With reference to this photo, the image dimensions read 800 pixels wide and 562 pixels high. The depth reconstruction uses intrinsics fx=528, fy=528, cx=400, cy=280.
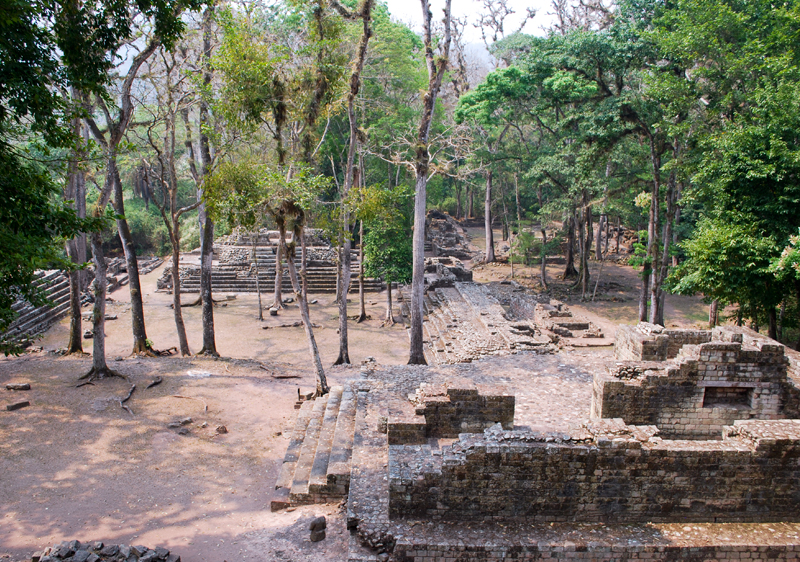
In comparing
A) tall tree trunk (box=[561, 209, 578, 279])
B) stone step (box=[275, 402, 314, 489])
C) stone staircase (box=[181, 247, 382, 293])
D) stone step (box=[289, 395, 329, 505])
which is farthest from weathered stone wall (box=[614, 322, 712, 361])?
stone staircase (box=[181, 247, 382, 293])

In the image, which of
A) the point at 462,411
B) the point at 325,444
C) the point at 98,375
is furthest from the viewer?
the point at 98,375

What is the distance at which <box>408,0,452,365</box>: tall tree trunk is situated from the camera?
1380cm

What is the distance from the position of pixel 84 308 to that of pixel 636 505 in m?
23.8

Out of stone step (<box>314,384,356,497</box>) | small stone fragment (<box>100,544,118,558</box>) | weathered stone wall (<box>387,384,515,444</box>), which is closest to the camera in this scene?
small stone fragment (<box>100,544,118,558</box>)

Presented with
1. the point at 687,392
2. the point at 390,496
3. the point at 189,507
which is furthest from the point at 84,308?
the point at 687,392

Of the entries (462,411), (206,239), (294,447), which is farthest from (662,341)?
(206,239)

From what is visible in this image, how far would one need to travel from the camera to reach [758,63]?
14.7 meters

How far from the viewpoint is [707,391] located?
9.34 metres

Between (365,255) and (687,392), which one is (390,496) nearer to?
(687,392)

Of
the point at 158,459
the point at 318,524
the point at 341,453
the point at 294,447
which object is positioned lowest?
the point at 158,459

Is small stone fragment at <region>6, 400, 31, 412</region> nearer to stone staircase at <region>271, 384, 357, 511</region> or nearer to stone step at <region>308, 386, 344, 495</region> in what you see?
stone staircase at <region>271, 384, 357, 511</region>

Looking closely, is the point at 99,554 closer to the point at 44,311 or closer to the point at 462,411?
the point at 462,411

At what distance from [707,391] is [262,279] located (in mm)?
23868

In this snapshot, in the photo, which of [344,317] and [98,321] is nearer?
[98,321]
